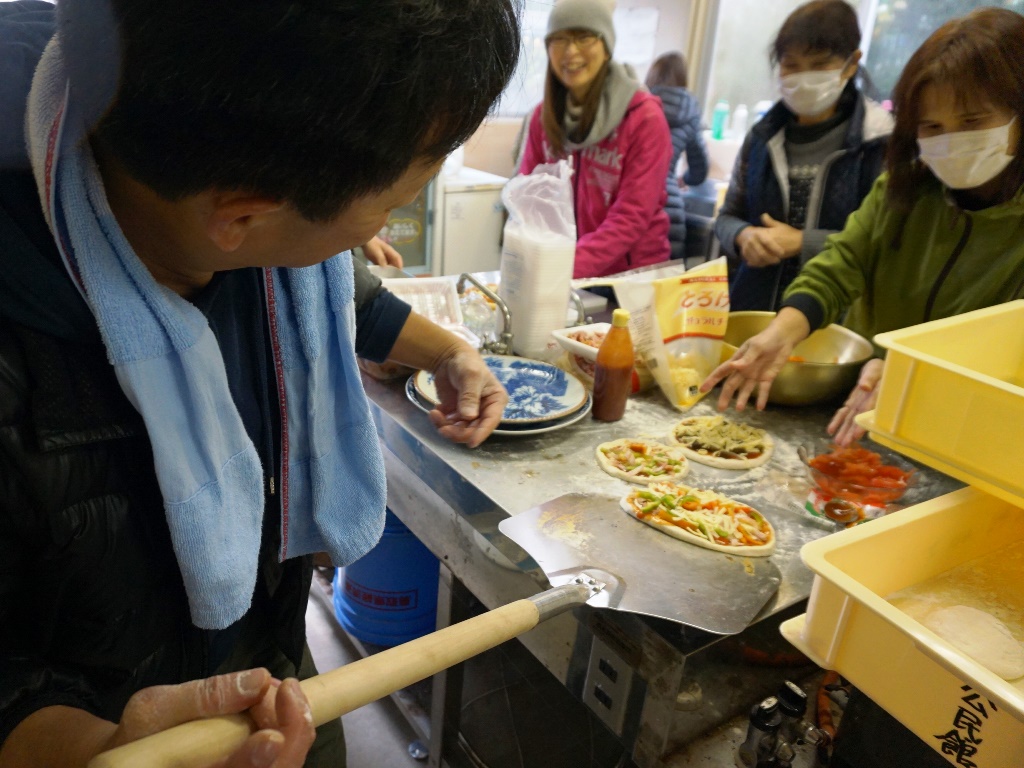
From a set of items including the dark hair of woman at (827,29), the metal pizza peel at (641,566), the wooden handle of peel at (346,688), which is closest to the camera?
the wooden handle of peel at (346,688)

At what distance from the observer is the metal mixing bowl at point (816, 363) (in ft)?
4.74

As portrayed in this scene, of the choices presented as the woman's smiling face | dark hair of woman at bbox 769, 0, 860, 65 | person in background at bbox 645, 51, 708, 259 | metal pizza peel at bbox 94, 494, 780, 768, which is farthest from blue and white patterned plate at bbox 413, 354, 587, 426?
person in background at bbox 645, 51, 708, 259

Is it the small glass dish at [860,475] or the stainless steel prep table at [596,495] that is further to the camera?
the small glass dish at [860,475]

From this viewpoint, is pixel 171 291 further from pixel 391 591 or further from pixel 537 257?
pixel 391 591

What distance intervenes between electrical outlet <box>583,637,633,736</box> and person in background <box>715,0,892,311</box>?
1.48m

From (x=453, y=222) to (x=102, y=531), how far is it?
379 centimetres

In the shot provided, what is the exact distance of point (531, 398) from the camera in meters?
1.41

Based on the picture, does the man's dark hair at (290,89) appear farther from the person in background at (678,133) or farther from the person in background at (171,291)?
the person in background at (678,133)

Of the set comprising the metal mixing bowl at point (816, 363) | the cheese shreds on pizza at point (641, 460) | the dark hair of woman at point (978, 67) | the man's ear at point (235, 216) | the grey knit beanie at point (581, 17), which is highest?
the grey knit beanie at point (581, 17)

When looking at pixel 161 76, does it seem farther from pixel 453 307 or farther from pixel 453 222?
pixel 453 222

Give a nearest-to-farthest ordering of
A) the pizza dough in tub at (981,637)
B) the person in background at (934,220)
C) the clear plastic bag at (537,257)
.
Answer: the pizza dough in tub at (981,637), the person in background at (934,220), the clear plastic bag at (537,257)

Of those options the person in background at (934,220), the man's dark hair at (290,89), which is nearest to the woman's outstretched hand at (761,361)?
the person in background at (934,220)

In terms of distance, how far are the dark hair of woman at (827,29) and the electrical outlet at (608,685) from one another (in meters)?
1.81

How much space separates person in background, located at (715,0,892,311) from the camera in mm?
2055
